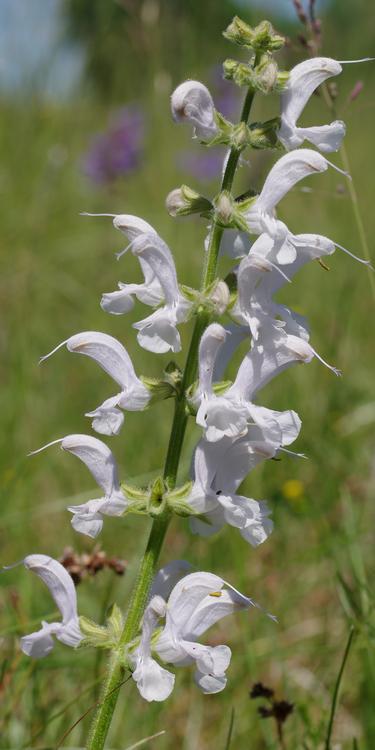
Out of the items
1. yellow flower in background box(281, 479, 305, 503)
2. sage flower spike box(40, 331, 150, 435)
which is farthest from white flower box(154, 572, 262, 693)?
yellow flower in background box(281, 479, 305, 503)

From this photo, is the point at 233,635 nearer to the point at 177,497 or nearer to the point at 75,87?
the point at 177,497

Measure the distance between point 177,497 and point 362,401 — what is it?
235 cm

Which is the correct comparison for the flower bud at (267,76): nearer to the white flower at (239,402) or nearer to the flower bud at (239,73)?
the flower bud at (239,73)

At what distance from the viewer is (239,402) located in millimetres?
1541

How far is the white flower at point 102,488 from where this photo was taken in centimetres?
155

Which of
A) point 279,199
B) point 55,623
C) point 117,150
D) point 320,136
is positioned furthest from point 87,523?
point 117,150

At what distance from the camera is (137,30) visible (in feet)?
12.8

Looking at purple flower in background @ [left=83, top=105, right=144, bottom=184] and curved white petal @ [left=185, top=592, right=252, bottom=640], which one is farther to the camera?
purple flower in background @ [left=83, top=105, right=144, bottom=184]

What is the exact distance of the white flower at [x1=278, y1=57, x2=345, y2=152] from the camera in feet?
5.22

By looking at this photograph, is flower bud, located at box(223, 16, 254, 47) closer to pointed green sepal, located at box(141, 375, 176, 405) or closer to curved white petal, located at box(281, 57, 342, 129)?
curved white petal, located at box(281, 57, 342, 129)

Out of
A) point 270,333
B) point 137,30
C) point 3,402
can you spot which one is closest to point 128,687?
point 270,333

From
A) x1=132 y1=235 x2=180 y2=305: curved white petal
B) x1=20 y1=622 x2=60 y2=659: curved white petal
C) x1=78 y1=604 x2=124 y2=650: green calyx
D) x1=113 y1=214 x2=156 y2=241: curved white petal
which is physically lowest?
x1=20 y1=622 x2=60 y2=659: curved white petal

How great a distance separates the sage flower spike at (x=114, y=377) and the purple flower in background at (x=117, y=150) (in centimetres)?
444

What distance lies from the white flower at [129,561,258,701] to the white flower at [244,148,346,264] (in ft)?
2.03
